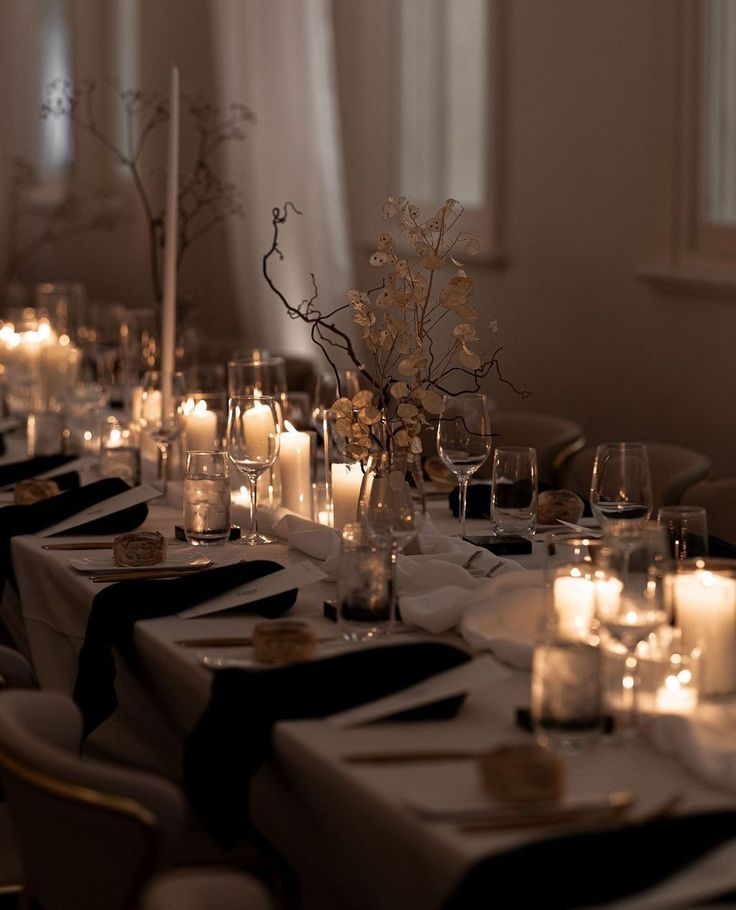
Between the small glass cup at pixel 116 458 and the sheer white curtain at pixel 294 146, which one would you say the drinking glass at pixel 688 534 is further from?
the sheer white curtain at pixel 294 146

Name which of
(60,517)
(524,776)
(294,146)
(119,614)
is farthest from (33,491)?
(294,146)

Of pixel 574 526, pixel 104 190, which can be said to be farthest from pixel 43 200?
pixel 574 526

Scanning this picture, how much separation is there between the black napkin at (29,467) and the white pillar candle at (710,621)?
81.6 inches

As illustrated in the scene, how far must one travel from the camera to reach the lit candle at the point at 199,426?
133 inches

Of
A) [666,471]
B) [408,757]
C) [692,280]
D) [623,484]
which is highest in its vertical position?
[692,280]

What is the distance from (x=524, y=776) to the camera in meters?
1.53

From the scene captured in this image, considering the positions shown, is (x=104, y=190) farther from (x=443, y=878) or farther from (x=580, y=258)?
(x=443, y=878)

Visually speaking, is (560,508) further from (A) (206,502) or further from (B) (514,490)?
(A) (206,502)

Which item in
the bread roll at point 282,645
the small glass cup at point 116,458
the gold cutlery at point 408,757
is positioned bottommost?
the gold cutlery at point 408,757

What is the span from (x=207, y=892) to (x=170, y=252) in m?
2.11

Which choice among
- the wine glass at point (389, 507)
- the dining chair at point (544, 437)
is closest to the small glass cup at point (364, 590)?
the wine glass at point (389, 507)

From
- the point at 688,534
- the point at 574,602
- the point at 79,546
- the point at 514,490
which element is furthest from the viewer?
the point at 79,546

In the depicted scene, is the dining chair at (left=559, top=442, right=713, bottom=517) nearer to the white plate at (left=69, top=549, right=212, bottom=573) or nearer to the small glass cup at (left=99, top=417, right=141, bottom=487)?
the small glass cup at (left=99, top=417, right=141, bottom=487)

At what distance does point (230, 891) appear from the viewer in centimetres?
154
